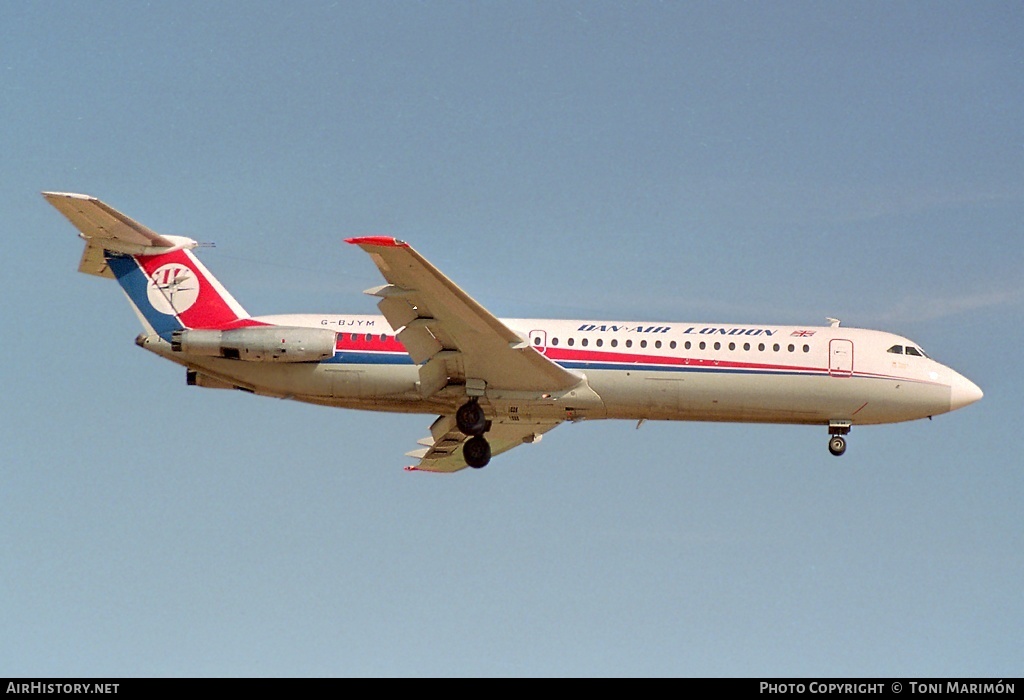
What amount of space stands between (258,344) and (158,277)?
394 centimetres

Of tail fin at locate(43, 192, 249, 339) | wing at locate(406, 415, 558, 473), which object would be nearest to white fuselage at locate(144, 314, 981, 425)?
tail fin at locate(43, 192, 249, 339)

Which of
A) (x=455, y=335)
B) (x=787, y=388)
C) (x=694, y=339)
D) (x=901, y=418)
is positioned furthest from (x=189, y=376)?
(x=901, y=418)

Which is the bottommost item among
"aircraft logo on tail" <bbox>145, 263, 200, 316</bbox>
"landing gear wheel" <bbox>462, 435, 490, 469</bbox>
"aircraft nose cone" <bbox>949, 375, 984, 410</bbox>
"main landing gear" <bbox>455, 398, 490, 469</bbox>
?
"landing gear wheel" <bbox>462, 435, 490, 469</bbox>

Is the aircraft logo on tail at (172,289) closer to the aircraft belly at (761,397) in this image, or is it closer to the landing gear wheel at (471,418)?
the landing gear wheel at (471,418)

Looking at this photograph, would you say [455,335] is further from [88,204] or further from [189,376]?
[88,204]

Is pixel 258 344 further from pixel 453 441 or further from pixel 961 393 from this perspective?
pixel 961 393

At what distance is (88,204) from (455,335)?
1009cm

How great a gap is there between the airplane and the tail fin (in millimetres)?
38

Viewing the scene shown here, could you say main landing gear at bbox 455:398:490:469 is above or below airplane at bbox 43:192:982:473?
below

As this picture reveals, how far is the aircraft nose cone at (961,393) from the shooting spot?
1405 inches

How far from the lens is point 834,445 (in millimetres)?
35531

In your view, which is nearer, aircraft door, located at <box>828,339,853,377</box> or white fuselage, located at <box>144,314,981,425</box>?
white fuselage, located at <box>144,314,981,425</box>

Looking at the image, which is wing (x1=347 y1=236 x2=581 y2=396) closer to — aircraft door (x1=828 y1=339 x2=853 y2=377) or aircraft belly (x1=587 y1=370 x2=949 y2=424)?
aircraft belly (x1=587 y1=370 x2=949 y2=424)

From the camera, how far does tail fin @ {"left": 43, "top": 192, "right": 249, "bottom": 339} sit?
3497 cm
